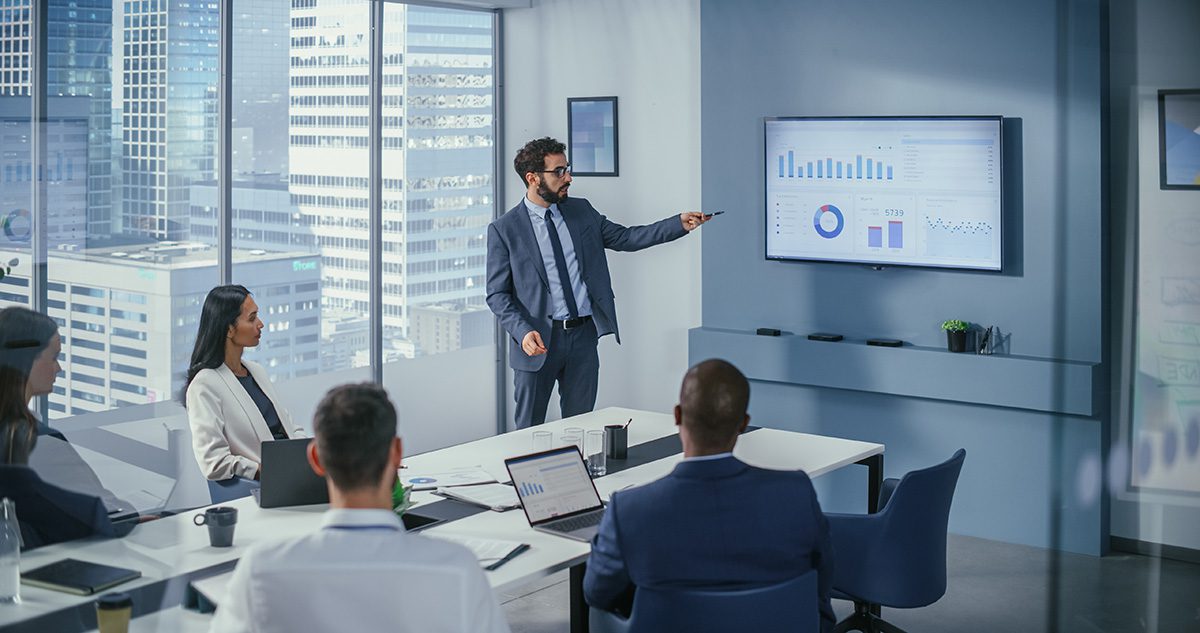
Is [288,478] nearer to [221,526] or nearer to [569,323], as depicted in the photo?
[221,526]

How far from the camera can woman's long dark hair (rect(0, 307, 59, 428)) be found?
3406 millimetres

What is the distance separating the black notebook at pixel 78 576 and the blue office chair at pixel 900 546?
2079mm

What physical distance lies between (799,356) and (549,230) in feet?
4.67

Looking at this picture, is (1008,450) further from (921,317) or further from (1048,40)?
(1048,40)

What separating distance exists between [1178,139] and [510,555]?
2039 millimetres

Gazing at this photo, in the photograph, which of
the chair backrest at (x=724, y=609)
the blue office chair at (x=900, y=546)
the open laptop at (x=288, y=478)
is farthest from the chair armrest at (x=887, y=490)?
the open laptop at (x=288, y=478)

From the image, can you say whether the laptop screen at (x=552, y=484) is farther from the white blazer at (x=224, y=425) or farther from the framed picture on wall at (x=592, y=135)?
the framed picture on wall at (x=592, y=135)

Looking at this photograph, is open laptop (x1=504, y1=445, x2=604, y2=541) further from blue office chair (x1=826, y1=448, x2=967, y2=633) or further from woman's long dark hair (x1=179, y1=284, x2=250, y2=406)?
woman's long dark hair (x1=179, y1=284, x2=250, y2=406)

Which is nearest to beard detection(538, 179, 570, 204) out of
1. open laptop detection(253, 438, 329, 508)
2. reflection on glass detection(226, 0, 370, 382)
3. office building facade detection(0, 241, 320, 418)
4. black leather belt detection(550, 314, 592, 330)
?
black leather belt detection(550, 314, 592, 330)

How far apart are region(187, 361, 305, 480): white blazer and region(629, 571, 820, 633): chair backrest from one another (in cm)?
195

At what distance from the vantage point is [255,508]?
12.3ft

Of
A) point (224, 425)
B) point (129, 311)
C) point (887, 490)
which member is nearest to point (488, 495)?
point (224, 425)

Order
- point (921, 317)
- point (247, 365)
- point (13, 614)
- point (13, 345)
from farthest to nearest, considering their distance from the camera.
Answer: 1. point (921, 317)
2. point (247, 365)
3. point (13, 345)
4. point (13, 614)

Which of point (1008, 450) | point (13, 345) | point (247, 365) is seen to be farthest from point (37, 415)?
point (1008, 450)
